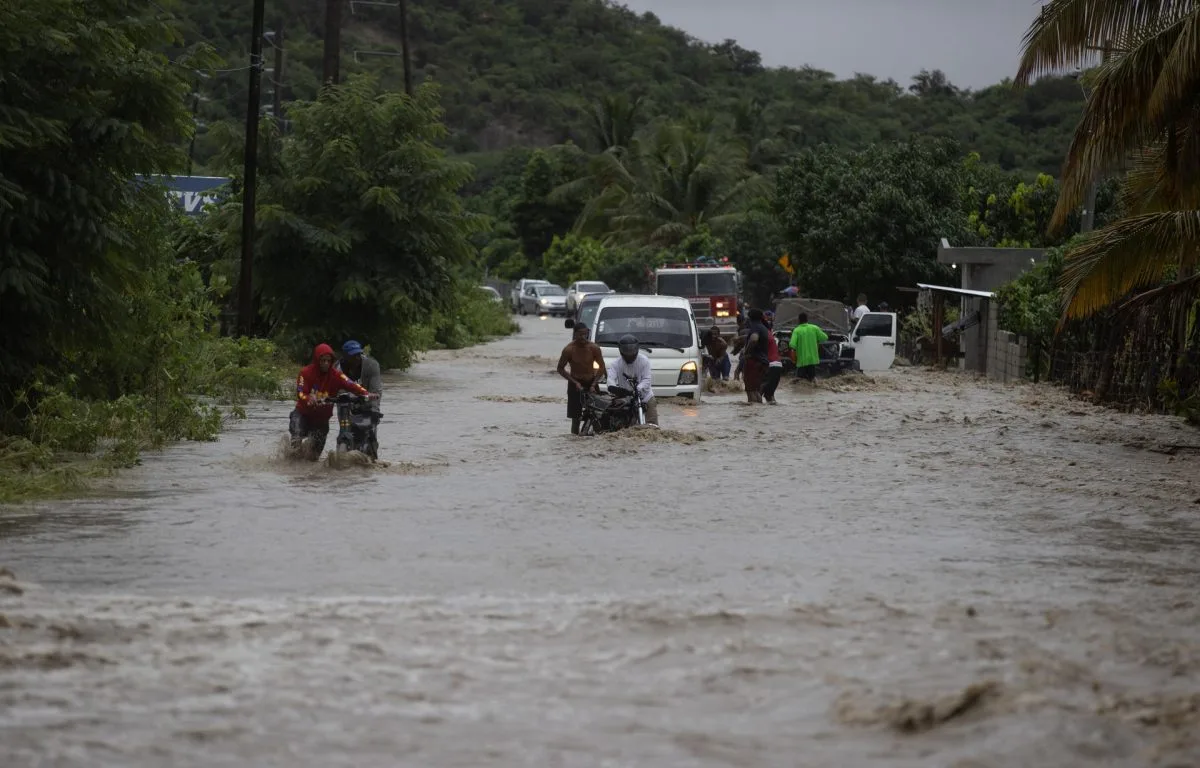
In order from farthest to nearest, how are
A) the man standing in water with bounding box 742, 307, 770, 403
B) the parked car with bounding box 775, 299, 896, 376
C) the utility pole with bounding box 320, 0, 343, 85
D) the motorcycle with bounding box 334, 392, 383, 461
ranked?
the parked car with bounding box 775, 299, 896, 376 → the utility pole with bounding box 320, 0, 343, 85 → the man standing in water with bounding box 742, 307, 770, 403 → the motorcycle with bounding box 334, 392, 383, 461

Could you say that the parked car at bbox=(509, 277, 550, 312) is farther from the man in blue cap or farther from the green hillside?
the man in blue cap

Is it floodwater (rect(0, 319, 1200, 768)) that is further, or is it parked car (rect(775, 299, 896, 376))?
parked car (rect(775, 299, 896, 376))

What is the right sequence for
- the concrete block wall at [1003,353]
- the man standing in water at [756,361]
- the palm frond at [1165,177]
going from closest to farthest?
the palm frond at [1165,177] → the man standing in water at [756,361] → the concrete block wall at [1003,353]

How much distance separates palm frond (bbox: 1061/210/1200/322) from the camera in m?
17.6

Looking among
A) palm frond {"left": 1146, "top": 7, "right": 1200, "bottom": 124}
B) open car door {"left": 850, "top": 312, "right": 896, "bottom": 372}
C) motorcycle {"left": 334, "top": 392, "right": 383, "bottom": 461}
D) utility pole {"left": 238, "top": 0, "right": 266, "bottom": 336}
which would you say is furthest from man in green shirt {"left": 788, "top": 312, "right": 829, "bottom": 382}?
motorcycle {"left": 334, "top": 392, "right": 383, "bottom": 461}

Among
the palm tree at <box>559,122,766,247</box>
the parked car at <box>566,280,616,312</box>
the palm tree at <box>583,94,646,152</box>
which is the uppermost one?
the palm tree at <box>583,94,646,152</box>

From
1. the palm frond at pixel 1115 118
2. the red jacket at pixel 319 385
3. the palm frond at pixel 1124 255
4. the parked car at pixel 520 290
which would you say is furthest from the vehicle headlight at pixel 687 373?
the parked car at pixel 520 290

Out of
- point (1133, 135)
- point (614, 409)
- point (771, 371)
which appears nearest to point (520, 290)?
point (771, 371)

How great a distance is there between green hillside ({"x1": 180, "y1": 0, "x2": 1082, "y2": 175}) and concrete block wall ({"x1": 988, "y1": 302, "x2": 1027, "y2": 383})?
139 feet

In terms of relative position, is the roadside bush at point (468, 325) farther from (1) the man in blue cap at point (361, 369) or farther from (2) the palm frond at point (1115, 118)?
(2) the palm frond at point (1115, 118)

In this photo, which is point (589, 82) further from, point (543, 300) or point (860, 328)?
point (860, 328)

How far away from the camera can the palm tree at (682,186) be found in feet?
224

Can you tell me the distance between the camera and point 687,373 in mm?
24969

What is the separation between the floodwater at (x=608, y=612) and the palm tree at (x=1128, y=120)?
2252 mm
